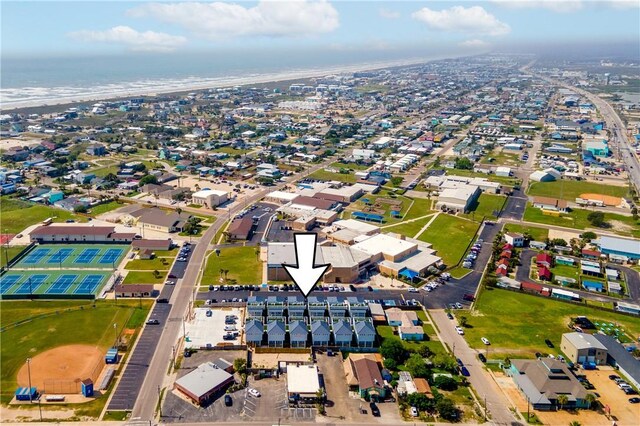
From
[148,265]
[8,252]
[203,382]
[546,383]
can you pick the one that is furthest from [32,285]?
[546,383]

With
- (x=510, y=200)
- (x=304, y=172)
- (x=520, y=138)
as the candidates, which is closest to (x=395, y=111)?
(x=520, y=138)

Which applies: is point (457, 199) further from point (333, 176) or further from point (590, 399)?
point (590, 399)

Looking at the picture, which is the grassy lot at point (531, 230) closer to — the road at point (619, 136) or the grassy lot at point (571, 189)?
the grassy lot at point (571, 189)

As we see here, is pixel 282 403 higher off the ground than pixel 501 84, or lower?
lower

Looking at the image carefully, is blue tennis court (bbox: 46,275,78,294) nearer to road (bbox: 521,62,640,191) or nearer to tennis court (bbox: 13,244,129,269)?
tennis court (bbox: 13,244,129,269)

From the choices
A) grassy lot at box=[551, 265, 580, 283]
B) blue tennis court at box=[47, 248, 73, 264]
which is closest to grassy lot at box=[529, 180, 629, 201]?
grassy lot at box=[551, 265, 580, 283]

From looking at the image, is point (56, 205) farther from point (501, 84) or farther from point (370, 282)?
point (501, 84)

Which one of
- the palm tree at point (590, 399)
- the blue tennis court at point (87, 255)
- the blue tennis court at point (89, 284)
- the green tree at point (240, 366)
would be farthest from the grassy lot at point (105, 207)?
the palm tree at point (590, 399)
